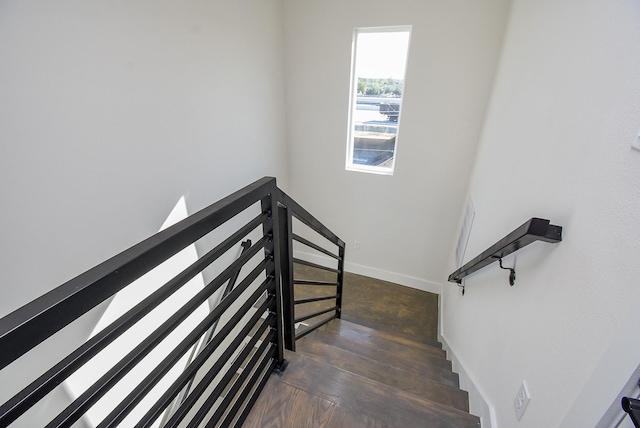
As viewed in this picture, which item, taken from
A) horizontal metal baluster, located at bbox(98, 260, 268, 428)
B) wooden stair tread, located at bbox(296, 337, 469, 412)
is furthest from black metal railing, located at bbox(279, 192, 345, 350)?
horizontal metal baluster, located at bbox(98, 260, 268, 428)

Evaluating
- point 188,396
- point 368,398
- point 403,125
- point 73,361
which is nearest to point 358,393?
point 368,398

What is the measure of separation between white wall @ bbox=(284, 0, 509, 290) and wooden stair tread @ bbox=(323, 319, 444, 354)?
1038mm

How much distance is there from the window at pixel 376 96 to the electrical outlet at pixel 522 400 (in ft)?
7.55

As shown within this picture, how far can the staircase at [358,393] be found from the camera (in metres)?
1.21

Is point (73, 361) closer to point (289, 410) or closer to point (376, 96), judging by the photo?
point (289, 410)

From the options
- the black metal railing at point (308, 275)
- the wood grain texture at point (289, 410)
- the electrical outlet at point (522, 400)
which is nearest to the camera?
the electrical outlet at point (522, 400)

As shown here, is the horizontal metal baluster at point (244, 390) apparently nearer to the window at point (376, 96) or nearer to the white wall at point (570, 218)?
the white wall at point (570, 218)

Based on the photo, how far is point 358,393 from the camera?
137 centimetres

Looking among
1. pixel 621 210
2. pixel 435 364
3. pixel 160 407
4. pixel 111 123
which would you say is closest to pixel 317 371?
pixel 160 407

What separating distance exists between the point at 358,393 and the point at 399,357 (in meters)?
0.85

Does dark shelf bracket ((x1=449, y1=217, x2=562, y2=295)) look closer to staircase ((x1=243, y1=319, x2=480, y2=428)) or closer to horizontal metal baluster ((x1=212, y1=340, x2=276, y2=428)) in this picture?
staircase ((x1=243, y1=319, x2=480, y2=428))

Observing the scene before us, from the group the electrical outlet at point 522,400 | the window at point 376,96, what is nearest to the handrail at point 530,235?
the electrical outlet at point 522,400

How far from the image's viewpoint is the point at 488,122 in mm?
2258

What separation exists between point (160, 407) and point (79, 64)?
1.40 metres
